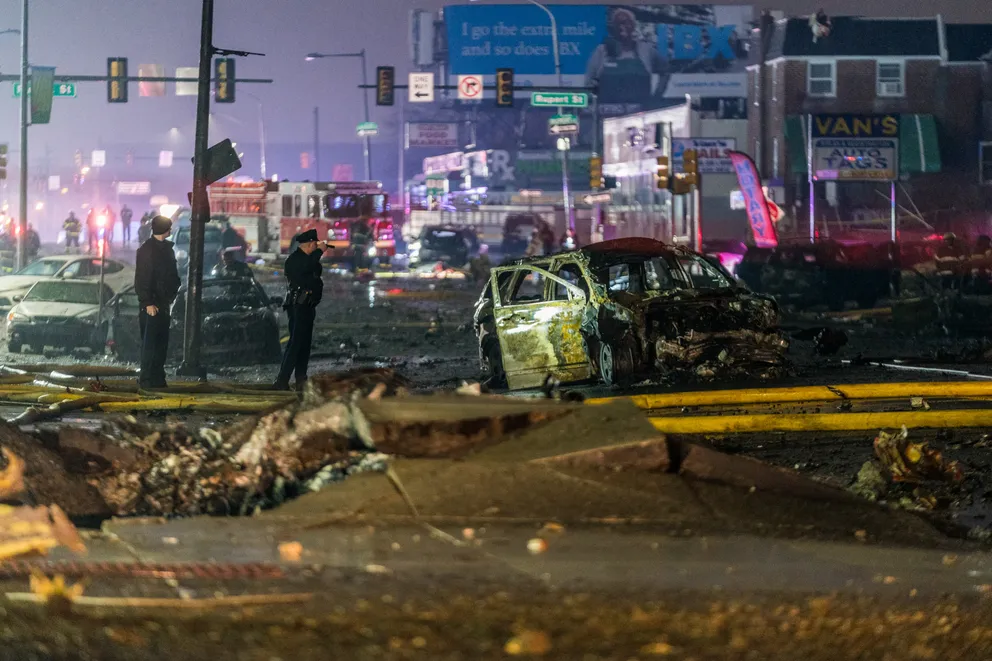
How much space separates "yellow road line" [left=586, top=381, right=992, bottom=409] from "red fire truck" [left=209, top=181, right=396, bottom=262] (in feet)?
95.8

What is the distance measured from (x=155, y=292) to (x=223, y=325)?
3.73 metres

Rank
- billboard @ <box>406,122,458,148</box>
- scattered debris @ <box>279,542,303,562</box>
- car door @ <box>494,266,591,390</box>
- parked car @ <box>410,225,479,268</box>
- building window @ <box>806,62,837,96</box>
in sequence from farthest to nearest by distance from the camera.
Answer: billboard @ <box>406,122,458,148</box>
building window @ <box>806,62,837,96</box>
parked car @ <box>410,225,479,268</box>
car door @ <box>494,266,591,390</box>
scattered debris @ <box>279,542,303,562</box>

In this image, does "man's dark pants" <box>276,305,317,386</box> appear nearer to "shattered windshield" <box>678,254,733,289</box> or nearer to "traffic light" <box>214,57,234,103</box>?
"shattered windshield" <box>678,254,733,289</box>

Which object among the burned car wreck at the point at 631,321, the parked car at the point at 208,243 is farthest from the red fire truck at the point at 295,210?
the burned car wreck at the point at 631,321

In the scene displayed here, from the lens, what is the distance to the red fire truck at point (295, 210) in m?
39.5

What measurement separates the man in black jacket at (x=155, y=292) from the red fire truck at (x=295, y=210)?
26.8 m

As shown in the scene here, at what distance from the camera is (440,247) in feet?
138

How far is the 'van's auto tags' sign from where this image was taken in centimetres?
4781

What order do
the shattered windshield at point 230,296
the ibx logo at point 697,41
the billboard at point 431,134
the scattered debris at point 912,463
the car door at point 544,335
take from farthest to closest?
the billboard at point 431,134, the ibx logo at point 697,41, the shattered windshield at point 230,296, the car door at point 544,335, the scattered debris at point 912,463

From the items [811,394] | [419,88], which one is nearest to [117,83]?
[419,88]

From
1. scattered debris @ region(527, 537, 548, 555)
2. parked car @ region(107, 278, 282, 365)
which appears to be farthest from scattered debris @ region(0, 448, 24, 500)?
parked car @ region(107, 278, 282, 365)

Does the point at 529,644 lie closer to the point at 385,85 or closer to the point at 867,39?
the point at 385,85

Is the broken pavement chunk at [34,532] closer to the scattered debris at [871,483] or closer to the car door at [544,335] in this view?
the scattered debris at [871,483]

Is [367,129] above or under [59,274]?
above
